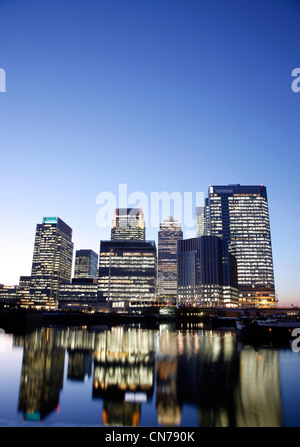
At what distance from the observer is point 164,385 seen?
26.9 meters

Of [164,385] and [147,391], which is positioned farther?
[164,385]

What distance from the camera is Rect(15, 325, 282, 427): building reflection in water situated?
19.2 metres

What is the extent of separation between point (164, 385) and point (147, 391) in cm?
261

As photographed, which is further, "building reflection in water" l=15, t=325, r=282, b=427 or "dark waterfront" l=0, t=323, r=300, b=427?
"building reflection in water" l=15, t=325, r=282, b=427

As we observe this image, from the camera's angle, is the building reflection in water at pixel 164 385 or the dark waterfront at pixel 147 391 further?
the building reflection in water at pixel 164 385

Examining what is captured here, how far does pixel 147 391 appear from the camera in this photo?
81.4 ft

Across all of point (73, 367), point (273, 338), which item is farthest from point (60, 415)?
point (273, 338)

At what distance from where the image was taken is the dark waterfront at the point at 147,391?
18594mm

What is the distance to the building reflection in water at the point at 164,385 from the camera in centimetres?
1922

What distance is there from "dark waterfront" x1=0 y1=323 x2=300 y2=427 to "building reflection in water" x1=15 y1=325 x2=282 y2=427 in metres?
0.06

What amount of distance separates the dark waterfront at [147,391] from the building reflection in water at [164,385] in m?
0.06

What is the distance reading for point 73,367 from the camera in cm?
3488
